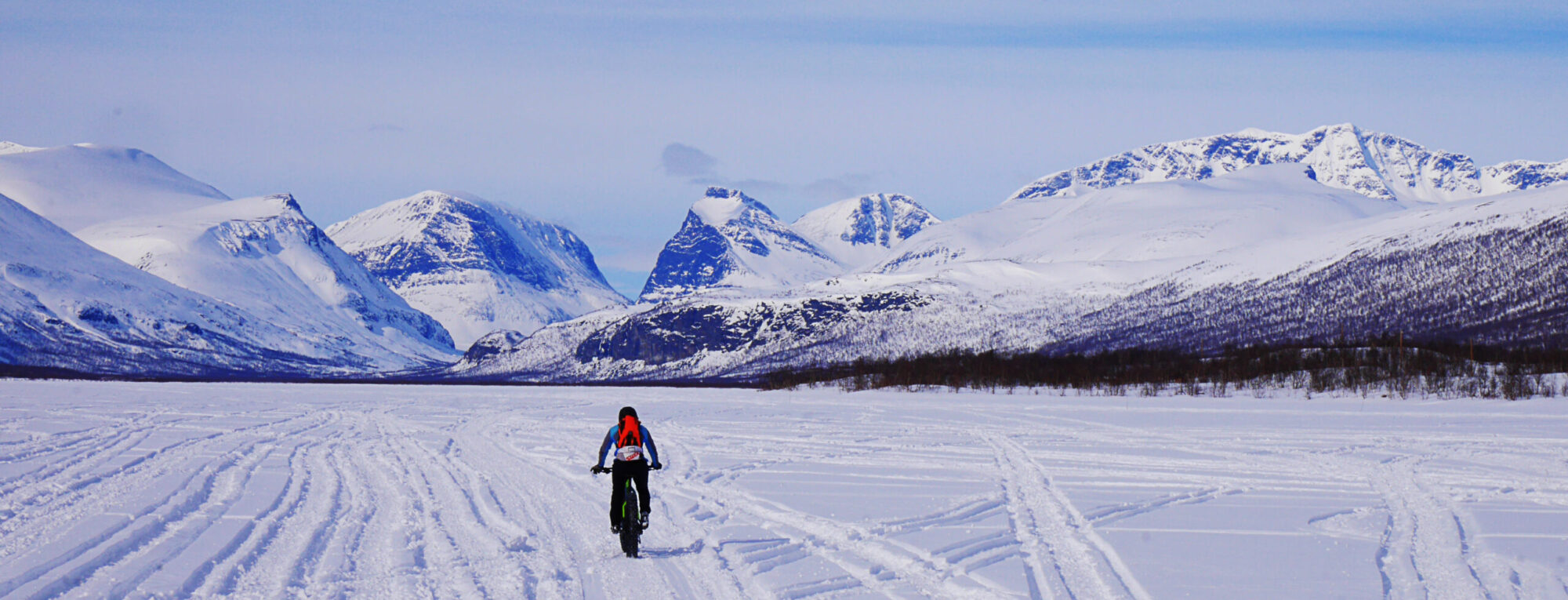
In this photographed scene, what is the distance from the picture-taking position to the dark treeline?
74312 millimetres

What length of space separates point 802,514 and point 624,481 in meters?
4.30

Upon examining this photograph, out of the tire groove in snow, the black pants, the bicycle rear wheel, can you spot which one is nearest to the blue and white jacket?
the black pants

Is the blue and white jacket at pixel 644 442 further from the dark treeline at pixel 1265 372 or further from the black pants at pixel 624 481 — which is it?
the dark treeline at pixel 1265 372

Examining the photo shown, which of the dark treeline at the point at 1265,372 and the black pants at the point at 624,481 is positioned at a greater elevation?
the dark treeline at the point at 1265,372

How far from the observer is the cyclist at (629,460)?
1453cm

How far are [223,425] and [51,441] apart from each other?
810 centimetres

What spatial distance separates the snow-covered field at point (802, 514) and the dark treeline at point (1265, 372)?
133 ft

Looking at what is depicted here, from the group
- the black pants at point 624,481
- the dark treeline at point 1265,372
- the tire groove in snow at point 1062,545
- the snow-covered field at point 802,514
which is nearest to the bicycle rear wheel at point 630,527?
the black pants at point 624,481

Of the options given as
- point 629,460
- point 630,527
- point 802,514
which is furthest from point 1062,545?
point 629,460

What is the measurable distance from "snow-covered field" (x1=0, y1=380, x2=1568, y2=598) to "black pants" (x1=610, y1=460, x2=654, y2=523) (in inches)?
24.1

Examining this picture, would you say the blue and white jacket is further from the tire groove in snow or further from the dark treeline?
the dark treeline

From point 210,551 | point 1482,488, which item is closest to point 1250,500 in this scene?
point 1482,488

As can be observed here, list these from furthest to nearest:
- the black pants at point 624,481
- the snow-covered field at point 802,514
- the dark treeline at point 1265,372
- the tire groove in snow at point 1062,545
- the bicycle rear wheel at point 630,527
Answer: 1. the dark treeline at point 1265,372
2. the black pants at point 624,481
3. the bicycle rear wheel at point 630,527
4. the snow-covered field at point 802,514
5. the tire groove in snow at point 1062,545

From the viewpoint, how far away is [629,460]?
1466 centimetres
